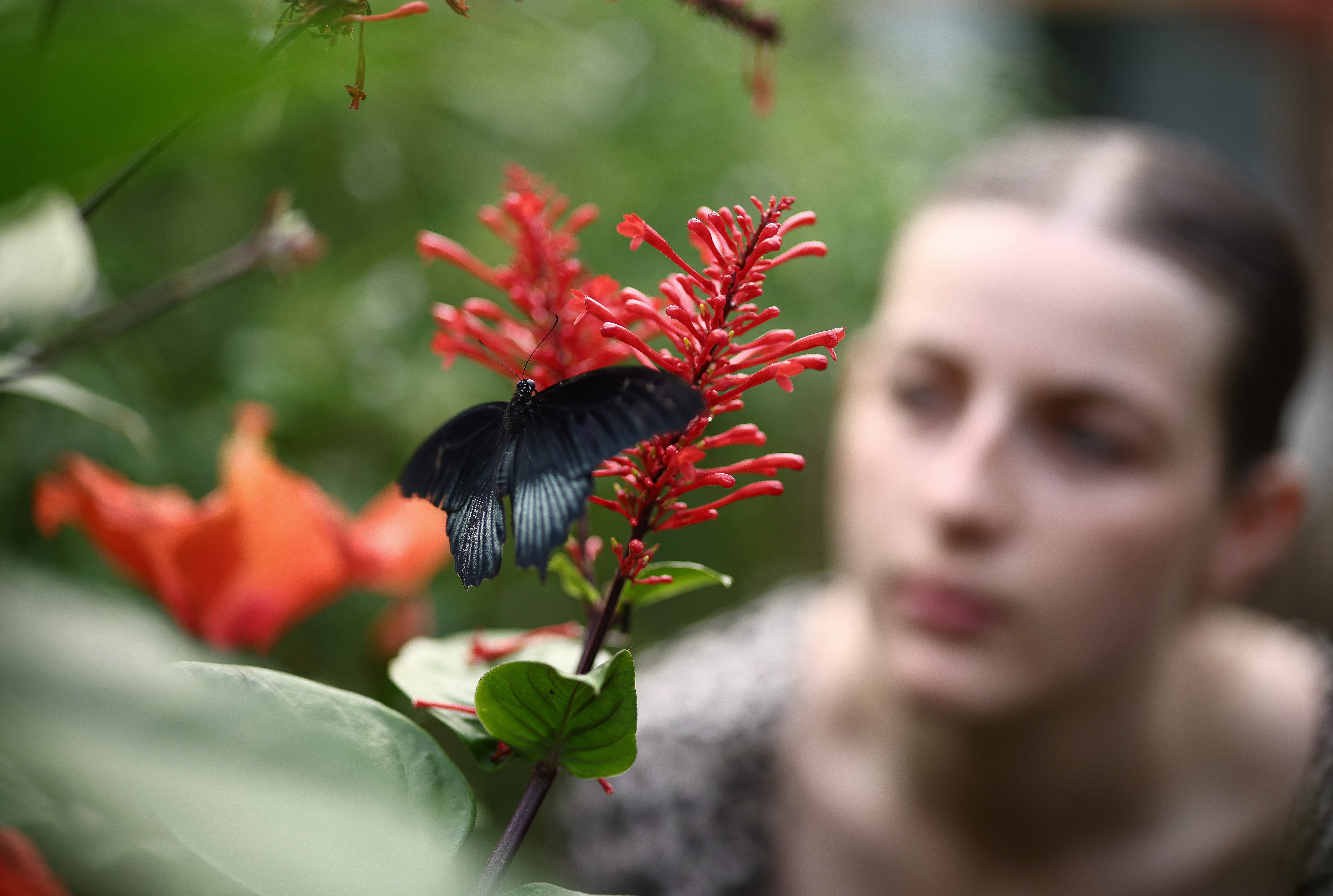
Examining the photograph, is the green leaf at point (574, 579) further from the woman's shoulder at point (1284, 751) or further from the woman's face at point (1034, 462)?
the woman's shoulder at point (1284, 751)

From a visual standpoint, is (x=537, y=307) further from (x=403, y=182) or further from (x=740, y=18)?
(x=403, y=182)

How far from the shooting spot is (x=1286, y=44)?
2.08 meters

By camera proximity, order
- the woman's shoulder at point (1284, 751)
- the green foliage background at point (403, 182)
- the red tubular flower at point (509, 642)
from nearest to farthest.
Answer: the green foliage background at point (403, 182) < the red tubular flower at point (509, 642) < the woman's shoulder at point (1284, 751)

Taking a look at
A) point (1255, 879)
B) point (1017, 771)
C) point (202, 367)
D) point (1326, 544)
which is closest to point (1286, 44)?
point (1326, 544)

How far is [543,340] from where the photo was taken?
18 cm

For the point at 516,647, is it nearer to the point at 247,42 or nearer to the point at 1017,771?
the point at 247,42

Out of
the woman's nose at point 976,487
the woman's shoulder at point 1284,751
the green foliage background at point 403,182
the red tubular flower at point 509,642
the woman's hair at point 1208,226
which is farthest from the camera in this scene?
the woman's shoulder at point 1284,751

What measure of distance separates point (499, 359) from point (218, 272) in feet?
0.42

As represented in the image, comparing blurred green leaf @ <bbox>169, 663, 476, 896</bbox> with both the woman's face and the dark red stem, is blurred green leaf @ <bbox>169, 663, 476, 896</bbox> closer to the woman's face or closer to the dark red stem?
the dark red stem

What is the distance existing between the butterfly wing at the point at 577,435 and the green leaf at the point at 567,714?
2 cm

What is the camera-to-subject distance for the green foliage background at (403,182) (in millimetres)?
82

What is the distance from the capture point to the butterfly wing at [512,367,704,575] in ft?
0.40

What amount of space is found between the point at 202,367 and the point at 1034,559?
0.57m

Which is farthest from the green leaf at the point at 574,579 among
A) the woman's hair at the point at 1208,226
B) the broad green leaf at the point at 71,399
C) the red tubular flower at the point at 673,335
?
the woman's hair at the point at 1208,226
